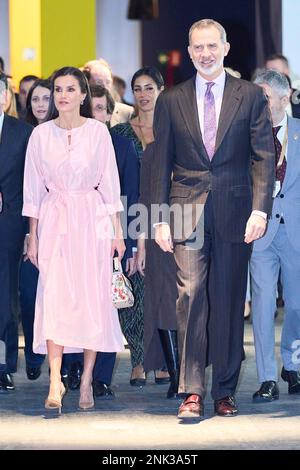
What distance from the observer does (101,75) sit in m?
9.16

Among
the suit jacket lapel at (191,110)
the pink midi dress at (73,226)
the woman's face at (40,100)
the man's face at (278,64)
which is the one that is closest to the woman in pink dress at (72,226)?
the pink midi dress at (73,226)

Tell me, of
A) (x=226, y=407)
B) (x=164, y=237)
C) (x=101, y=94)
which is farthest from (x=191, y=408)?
(x=101, y=94)

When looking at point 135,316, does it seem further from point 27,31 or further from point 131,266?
point 27,31

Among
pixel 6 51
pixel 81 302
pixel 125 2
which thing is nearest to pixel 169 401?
pixel 81 302

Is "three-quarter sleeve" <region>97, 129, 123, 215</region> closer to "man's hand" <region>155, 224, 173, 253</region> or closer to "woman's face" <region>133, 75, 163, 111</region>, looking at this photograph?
"man's hand" <region>155, 224, 173, 253</region>

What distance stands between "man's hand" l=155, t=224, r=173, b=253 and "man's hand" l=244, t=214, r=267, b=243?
1.16ft

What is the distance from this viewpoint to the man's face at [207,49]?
6176 mm

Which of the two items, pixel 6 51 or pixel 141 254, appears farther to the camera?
pixel 6 51

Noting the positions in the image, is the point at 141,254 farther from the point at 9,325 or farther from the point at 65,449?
the point at 65,449

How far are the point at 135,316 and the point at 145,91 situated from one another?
133 centimetres

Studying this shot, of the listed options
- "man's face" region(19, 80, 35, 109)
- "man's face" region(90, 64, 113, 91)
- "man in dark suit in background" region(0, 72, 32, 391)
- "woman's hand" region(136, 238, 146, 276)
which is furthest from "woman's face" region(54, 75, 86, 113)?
"man's face" region(19, 80, 35, 109)

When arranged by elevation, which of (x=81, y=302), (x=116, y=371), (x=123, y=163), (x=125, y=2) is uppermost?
(x=125, y=2)

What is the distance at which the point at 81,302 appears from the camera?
657cm

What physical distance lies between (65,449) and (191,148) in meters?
1.53
